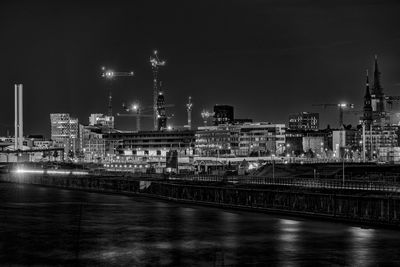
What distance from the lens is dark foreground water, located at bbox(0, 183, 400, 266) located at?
81.1 feet

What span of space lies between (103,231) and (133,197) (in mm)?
33113

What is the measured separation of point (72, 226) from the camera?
37.2 meters

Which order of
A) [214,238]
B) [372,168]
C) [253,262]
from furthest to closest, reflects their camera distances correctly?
[372,168], [214,238], [253,262]

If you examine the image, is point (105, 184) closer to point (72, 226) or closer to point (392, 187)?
point (392, 187)

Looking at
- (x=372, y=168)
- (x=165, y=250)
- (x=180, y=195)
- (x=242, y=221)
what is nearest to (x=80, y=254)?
(x=165, y=250)

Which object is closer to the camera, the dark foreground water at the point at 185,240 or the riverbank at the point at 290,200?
the dark foreground water at the point at 185,240

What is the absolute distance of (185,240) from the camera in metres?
30.7

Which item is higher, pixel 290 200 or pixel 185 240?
pixel 290 200

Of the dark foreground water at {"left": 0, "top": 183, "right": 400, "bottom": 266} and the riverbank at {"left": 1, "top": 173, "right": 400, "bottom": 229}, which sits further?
the riverbank at {"left": 1, "top": 173, "right": 400, "bottom": 229}

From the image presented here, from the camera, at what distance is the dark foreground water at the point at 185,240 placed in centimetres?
2473

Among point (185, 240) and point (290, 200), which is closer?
point (185, 240)

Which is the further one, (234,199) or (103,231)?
(234,199)

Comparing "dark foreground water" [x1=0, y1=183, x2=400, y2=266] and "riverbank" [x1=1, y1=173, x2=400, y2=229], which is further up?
"riverbank" [x1=1, y1=173, x2=400, y2=229]

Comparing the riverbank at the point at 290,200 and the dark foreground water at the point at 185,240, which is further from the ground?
the riverbank at the point at 290,200
